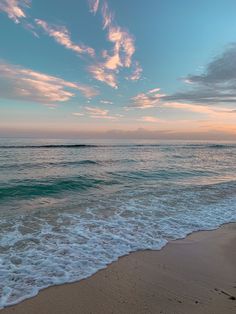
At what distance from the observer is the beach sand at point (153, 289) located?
3330mm

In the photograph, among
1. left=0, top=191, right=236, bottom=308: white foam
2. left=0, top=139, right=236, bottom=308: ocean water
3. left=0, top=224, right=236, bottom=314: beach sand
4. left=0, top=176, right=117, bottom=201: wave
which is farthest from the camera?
left=0, top=176, right=117, bottom=201: wave

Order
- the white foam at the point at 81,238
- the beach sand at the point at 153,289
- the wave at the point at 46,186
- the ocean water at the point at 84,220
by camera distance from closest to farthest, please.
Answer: the beach sand at the point at 153,289, the white foam at the point at 81,238, the ocean water at the point at 84,220, the wave at the point at 46,186

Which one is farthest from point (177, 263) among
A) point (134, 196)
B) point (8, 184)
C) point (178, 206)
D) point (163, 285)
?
point (8, 184)

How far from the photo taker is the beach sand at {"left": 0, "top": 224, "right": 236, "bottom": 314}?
10.9 feet

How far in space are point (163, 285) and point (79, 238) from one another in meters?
2.35

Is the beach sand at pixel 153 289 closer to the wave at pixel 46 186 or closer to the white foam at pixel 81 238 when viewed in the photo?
the white foam at pixel 81 238

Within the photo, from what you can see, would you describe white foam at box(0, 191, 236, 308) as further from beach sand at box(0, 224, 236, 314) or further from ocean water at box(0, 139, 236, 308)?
beach sand at box(0, 224, 236, 314)

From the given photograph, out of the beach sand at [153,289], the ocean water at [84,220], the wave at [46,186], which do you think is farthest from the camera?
the wave at [46,186]

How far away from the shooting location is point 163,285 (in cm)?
392

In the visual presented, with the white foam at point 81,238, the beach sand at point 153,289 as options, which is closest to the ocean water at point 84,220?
the white foam at point 81,238

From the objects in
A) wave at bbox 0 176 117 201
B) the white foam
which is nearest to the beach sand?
the white foam

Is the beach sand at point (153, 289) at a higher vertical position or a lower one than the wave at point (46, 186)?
higher

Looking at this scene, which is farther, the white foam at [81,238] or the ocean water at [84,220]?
the ocean water at [84,220]

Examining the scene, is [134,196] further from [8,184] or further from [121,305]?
[121,305]
